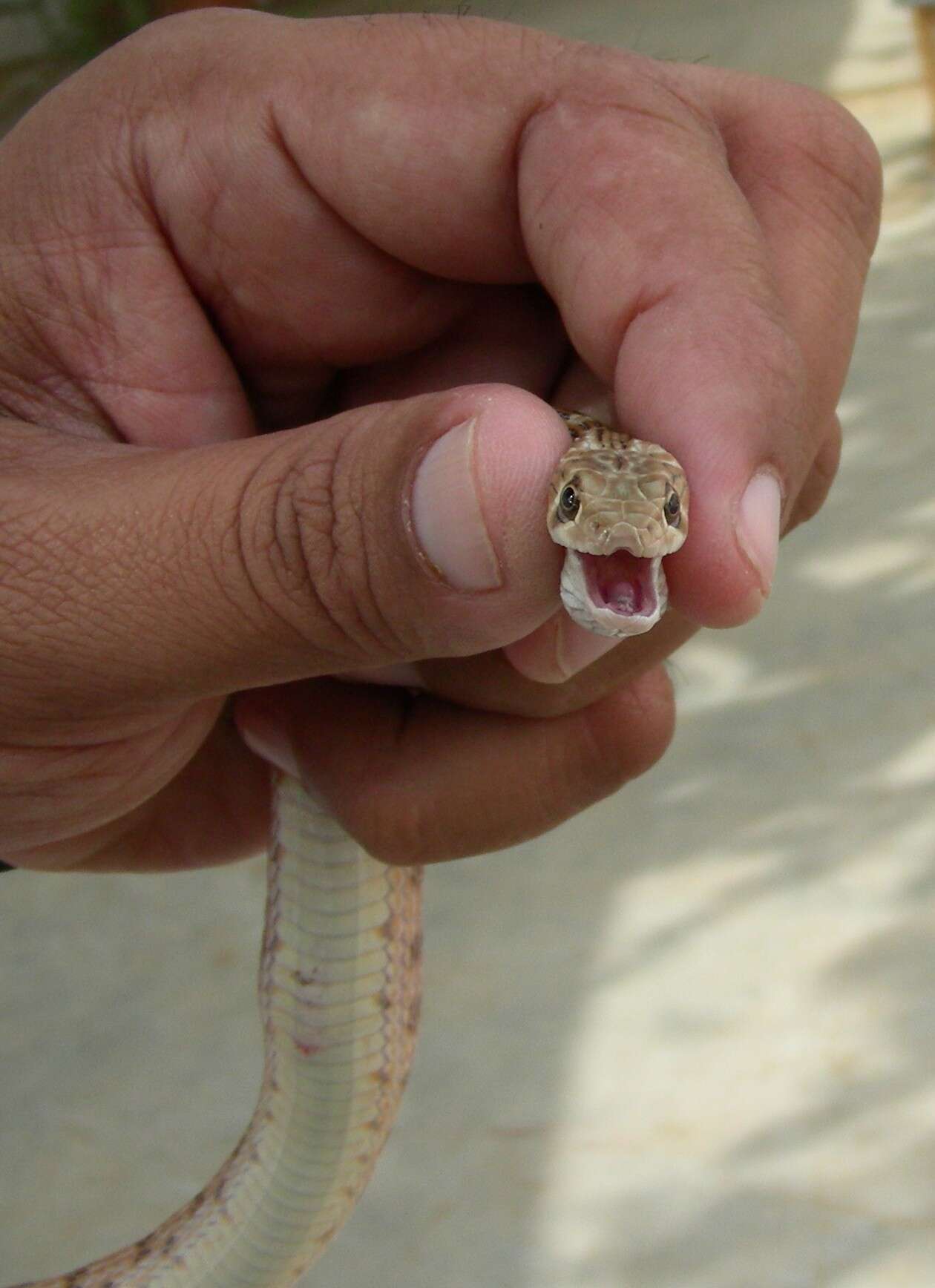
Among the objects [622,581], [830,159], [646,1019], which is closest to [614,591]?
[622,581]

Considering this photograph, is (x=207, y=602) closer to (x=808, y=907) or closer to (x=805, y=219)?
(x=805, y=219)

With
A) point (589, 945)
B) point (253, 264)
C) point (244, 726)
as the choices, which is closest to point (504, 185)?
point (253, 264)

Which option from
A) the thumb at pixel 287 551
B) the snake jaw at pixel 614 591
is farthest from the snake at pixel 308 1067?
the snake jaw at pixel 614 591

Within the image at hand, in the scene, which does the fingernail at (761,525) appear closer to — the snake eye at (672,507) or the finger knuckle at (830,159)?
the snake eye at (672,507)

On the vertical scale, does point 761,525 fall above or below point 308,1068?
above

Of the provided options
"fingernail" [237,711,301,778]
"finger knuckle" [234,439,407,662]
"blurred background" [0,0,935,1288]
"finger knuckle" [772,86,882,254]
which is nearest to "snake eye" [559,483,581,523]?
"finger knuckle" [234,439,407,662]

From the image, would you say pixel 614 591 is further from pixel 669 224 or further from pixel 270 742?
pixel 270 742
